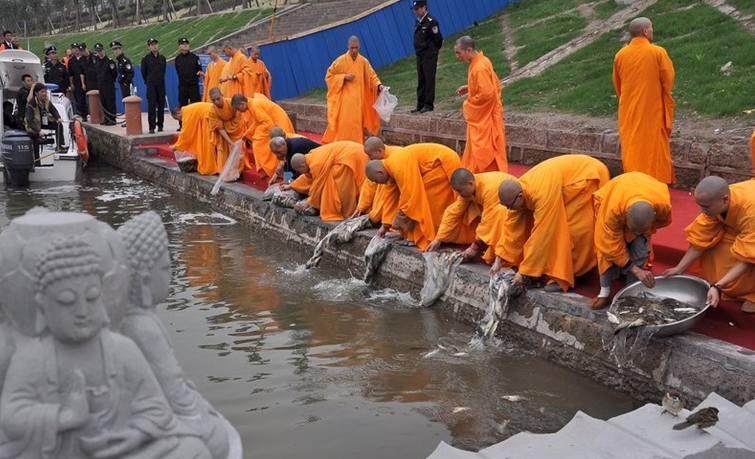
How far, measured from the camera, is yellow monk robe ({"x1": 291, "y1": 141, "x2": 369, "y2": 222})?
354 inches

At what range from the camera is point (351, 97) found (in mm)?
11453

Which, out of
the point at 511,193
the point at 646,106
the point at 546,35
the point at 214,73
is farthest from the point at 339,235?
the point at 546,35

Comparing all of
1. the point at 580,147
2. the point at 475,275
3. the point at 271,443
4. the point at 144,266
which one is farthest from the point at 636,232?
the point at 580,147

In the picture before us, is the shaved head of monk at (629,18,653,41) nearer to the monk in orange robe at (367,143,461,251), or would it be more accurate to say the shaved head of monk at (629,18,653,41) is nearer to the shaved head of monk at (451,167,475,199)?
the monk in orange robe at (367,143,461,251)

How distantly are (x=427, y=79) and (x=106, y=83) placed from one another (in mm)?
8128

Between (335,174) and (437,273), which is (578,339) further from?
(335,174)

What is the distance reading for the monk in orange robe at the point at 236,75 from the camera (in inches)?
544

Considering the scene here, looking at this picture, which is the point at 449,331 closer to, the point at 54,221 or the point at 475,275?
the point at 475,275

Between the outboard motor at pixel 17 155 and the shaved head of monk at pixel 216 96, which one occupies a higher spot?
the shaved head of monk at pixel 216 96

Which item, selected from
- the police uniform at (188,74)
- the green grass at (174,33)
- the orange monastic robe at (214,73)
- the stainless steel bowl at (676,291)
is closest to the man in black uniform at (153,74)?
the police uniform at (188,74)

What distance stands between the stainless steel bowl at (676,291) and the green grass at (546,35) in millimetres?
9606

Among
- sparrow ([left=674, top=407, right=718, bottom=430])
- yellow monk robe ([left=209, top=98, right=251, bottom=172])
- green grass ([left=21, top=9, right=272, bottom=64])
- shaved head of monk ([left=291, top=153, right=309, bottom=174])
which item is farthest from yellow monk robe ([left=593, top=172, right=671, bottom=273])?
green grass ([left=21, top=9, right=272, bottom=64])

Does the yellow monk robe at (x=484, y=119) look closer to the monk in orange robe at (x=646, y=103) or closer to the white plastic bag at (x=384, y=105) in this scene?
the monk in orange robe at (x=646, y=103)

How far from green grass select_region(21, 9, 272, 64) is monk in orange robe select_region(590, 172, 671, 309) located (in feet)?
80.3
